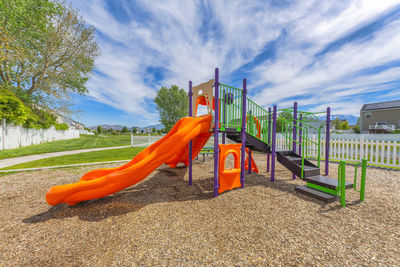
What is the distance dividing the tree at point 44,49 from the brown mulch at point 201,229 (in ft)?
48.5

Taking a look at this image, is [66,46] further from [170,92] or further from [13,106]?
[170,92]

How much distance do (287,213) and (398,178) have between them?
5.63 m

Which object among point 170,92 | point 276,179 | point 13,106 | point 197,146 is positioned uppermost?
point 170,92

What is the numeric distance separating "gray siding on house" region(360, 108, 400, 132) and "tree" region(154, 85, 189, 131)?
35.6 metres

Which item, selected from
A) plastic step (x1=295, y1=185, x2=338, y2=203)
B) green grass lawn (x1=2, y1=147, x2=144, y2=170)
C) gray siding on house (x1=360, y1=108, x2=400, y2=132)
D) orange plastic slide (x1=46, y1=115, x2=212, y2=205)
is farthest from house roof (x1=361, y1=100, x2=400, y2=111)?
green grass lawn (x1=2, y1=147, x2=144, y2=170)

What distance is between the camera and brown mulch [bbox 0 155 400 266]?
1.94m

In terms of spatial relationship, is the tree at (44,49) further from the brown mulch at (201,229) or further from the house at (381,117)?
the house at (381,117)

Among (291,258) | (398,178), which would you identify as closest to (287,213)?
(291,258)

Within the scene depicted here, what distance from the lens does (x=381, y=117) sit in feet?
91.2

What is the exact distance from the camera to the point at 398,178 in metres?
5.23

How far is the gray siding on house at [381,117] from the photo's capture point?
86.1 feet

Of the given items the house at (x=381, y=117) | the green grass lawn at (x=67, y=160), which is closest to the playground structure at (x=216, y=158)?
the green grass lawn at (x=67, y=160)

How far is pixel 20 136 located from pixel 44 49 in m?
7.77

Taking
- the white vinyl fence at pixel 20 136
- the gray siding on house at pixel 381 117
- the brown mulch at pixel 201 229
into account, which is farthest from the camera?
the gray siding on house at pixel 381 117
